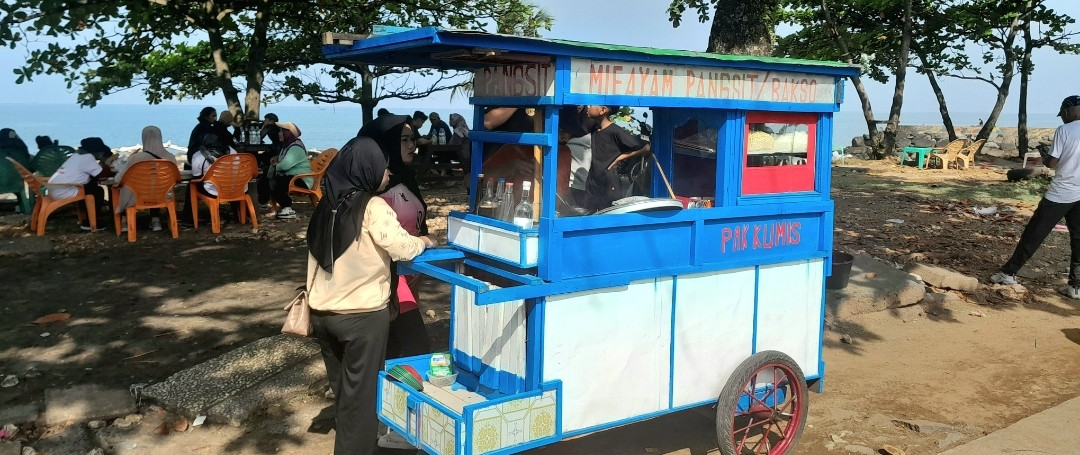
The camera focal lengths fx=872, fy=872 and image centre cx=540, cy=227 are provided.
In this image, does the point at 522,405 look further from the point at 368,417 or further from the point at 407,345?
the point at 407,345

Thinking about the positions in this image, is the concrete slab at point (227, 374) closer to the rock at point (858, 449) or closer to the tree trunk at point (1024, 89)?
the rock at point (858, 449)

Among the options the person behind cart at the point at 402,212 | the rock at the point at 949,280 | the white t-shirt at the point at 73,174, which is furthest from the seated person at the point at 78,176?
the rock at the point at 949,280

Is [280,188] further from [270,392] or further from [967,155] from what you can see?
[967,155]

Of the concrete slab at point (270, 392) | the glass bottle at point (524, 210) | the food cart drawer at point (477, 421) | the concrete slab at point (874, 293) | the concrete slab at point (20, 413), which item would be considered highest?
the glass bottle at point (524, 210)

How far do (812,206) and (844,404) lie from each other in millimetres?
1686

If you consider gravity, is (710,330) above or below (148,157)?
below

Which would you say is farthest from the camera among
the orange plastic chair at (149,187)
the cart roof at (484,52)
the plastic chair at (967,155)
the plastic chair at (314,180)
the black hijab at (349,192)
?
the plastic chair at (967,155)

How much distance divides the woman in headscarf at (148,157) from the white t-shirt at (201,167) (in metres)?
0.28

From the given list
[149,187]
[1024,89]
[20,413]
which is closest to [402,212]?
[20,413]

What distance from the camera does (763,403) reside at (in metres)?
4.35

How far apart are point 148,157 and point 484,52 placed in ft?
24.8

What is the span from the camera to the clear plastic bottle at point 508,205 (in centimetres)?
392

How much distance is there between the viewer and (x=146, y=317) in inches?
264

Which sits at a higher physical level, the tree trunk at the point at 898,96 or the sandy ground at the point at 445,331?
the tree trunk at the point at 898,96
